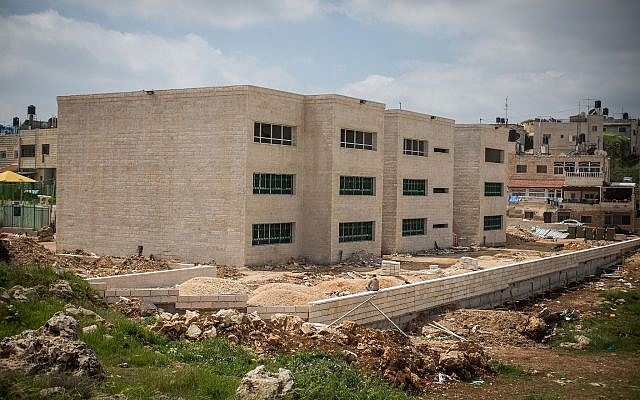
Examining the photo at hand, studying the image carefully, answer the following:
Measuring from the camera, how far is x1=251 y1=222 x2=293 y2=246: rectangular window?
32625 mm

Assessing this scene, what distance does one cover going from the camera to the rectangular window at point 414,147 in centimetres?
4238

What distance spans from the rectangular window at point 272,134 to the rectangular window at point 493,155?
1983cm

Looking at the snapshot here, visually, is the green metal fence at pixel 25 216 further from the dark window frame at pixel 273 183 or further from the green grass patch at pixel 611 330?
the green grass patch at pixel 611 330

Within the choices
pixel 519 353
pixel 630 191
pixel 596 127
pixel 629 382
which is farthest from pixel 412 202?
pixel 596 127

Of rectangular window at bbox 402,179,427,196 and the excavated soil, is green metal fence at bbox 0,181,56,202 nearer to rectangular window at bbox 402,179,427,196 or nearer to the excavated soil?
the excavated soil

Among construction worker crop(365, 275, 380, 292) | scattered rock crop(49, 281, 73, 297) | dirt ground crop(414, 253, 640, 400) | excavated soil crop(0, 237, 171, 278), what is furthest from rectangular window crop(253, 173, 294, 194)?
scattered rock crop(49, 281, 73, 297)

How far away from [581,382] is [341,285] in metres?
9.77

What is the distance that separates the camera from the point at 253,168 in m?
32.1

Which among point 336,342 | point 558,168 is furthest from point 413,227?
point 558,168

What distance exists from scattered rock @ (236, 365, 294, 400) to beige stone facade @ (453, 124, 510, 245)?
3810 cm

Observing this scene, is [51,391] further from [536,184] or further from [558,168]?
[558,168]

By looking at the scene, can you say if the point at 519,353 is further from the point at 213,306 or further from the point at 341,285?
the point at 213,306

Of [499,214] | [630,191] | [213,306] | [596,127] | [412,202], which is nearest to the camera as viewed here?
[213,306]

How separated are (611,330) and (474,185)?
78.1ft
